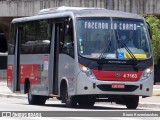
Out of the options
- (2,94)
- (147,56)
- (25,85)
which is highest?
(147,56)

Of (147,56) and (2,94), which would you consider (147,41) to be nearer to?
(147,56)

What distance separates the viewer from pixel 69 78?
26094 millimetres

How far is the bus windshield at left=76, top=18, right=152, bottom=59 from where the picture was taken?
2556 centimetres

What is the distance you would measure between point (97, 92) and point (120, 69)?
117 centimetres

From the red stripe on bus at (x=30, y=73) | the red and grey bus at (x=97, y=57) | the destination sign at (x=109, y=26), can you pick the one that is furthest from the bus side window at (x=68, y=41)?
the red stripe on bus at (x=30, y=73)

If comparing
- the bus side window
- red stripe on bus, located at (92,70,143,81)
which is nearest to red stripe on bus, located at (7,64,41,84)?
the bus side window

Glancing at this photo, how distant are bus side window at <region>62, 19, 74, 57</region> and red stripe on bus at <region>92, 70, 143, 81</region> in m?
1.18

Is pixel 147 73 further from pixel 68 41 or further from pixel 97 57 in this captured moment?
pixel 68 41

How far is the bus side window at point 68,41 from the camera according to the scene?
84.7 feet

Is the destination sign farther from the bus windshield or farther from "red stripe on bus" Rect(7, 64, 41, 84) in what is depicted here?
"red stripe on bus" Rect(7, 64, 41, 84)

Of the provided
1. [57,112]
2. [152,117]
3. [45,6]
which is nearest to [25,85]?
[57,112]

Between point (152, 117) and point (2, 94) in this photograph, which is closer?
point (152, 117)

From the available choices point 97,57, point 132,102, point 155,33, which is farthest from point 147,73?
point 155,33

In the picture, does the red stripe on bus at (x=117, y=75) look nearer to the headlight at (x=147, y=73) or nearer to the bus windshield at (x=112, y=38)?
the headlight at (x=147, y=73)
